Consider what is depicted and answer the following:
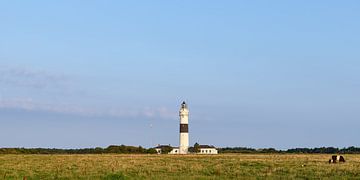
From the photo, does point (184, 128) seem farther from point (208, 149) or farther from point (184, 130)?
point (208, 149)

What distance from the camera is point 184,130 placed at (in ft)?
292

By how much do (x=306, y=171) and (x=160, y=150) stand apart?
225 ft

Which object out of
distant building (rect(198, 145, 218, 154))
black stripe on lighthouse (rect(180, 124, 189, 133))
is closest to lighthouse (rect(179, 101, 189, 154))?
black stripe on lighthouse (rect(180, 124, 189, 133))

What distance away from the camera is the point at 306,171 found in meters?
31.9

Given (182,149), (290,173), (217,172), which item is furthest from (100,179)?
(182,149)

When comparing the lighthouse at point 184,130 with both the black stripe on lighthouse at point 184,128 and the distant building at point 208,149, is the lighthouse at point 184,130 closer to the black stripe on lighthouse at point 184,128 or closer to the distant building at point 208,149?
the black stripe on lighthouse at point 184,128

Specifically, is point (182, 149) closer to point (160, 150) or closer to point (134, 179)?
point (160, 150)

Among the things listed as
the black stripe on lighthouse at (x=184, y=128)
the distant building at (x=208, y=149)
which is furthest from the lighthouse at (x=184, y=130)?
Answer: the distant building at (x=208, y=149)

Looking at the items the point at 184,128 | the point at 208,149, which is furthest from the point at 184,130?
the point at 208,149

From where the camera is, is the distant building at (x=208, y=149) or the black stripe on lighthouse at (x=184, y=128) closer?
the black stripe on lighthouse at (x=184, y=128)

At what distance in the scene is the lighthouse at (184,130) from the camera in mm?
88325

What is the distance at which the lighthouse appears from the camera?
8832 centimetres

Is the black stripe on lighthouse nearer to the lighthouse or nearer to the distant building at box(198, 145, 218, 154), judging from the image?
the lighthouse

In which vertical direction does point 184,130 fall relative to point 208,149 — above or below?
above
